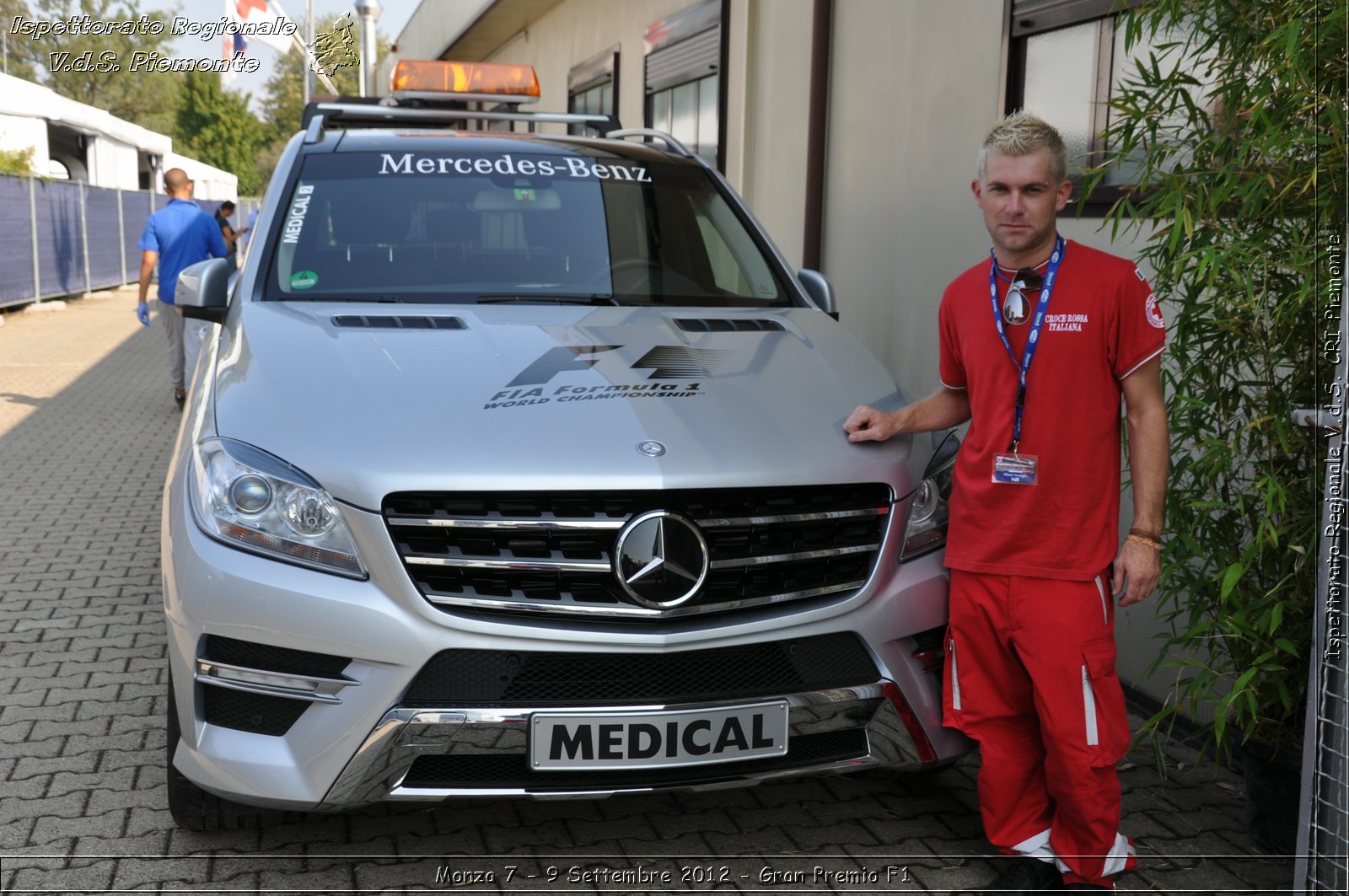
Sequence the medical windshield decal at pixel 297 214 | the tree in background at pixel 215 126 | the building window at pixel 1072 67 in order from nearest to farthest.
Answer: the medical windshield decal at pixel 297 214, the building window at pixel 1072 67, the tree in background at pixel 215 126

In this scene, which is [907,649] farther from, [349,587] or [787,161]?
[787,161]

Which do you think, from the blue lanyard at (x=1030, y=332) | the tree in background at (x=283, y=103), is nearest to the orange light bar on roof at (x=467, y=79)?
the blue lanyard at (x=1030, y=332)

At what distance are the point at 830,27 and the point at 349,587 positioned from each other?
5.82 metres

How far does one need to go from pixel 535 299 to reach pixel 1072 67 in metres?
2.65

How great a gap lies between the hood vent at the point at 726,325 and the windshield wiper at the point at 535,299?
302mm

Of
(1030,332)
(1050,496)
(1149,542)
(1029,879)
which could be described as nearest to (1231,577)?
(1149,542)

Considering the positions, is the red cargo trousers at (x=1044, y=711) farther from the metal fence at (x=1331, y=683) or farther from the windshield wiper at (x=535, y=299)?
the windshield wiper at (x=535, y=299)

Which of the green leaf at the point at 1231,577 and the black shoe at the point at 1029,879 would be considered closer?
the green leaf at the point at 1231,577

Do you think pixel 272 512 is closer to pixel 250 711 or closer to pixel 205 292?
pixel 250 711

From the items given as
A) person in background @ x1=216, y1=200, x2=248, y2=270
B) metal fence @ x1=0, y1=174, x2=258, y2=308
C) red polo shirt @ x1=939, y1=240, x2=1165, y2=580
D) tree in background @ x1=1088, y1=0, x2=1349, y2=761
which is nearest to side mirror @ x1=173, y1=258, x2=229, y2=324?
red polo shirt @ x1=939, y1=240, x2=1165, y2=580

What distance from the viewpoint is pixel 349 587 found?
2785mm

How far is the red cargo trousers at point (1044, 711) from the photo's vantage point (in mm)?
3043

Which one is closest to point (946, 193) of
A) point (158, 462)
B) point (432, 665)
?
point (432, 665)

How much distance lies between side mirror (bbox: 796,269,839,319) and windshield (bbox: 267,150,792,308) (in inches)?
4.4
